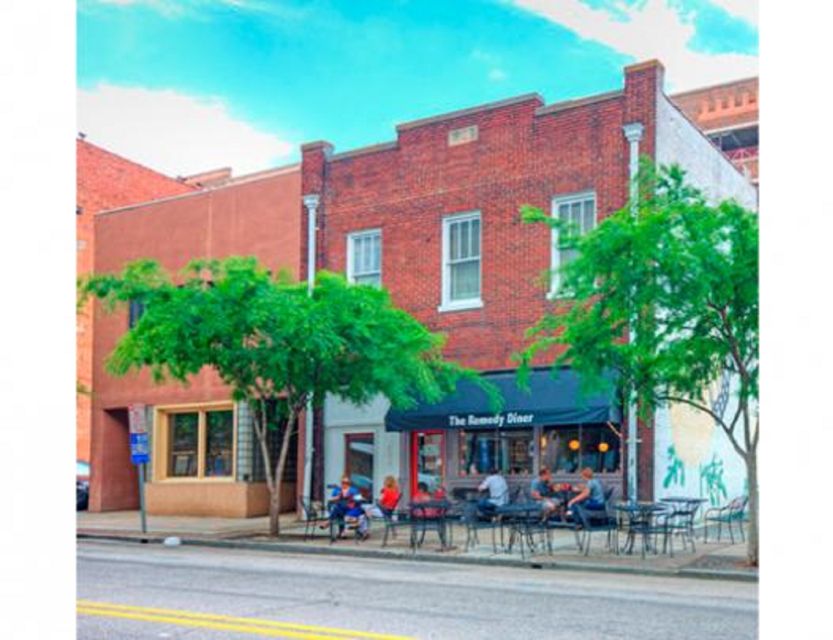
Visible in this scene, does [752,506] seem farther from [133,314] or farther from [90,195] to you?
[90,195]

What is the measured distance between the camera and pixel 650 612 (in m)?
9.35

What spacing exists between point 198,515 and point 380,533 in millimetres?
6483

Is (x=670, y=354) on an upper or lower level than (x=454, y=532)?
upper

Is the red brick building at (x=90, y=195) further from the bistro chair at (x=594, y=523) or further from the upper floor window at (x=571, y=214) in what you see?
the bistro chair at (x=594, y=523)

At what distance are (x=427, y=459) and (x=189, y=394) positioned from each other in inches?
257

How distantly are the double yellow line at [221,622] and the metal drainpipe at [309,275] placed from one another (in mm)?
12890

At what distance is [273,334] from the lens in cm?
1734

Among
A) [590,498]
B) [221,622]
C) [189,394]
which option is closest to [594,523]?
[590,498]

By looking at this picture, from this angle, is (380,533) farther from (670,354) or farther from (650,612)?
(650,612)

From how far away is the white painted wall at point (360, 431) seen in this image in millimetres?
21719

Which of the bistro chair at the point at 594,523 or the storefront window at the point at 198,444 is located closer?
the bistro chair at the point at 594,523

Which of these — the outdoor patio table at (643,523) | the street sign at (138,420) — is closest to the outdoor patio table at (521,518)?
the outdoor patio table at (643,523)

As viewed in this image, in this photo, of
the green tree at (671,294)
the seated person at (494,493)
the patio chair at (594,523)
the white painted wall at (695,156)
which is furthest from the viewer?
the white painted wall at (695,156)
